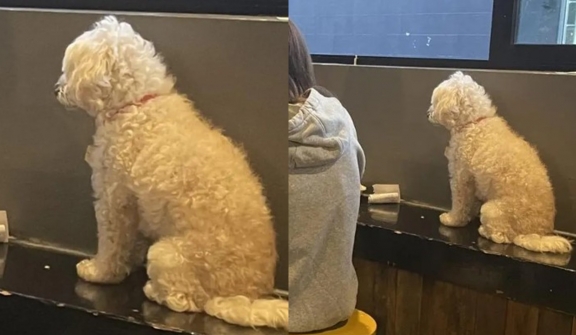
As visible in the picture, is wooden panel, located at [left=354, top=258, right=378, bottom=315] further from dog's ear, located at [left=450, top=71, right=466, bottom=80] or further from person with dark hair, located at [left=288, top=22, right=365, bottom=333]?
dog's ear, located at [left=450, top=71, right=466, bottom=80]

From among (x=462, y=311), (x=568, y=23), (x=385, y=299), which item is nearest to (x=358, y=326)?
(x=385, y=299)

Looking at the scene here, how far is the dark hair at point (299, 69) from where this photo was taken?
733 millimetres

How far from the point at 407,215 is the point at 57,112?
0.57m

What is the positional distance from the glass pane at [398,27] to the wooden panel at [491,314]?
0.39 metres

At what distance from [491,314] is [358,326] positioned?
0.22 meters

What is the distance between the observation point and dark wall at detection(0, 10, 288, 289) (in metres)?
0.62

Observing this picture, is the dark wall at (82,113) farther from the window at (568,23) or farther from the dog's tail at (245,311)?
the window at (568,23)

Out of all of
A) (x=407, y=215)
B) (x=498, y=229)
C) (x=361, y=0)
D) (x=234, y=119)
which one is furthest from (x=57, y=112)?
(x=498, y=229)

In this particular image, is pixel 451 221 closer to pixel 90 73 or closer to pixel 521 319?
pixel 521 319

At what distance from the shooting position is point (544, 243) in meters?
0.98

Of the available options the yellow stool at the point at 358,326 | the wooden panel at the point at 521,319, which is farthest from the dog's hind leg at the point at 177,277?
the wooden panel at the point at 521,319

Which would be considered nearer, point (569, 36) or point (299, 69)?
point (299, 69)

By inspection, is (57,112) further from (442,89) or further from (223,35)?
(442,89)

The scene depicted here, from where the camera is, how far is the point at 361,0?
868 mm
